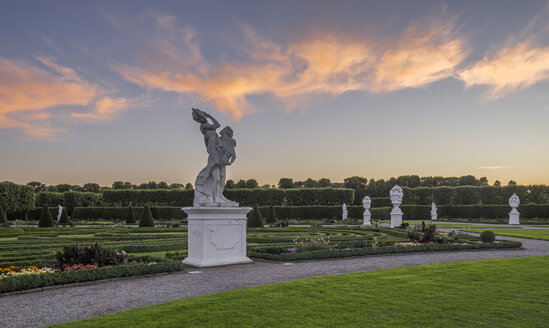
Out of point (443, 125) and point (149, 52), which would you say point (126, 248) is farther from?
point (443, 125)

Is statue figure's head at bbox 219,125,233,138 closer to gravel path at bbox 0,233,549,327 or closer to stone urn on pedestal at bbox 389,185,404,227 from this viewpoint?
gravel path at bbox 0,233,549,327

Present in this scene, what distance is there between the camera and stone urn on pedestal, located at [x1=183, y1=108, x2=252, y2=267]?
9.83 meters

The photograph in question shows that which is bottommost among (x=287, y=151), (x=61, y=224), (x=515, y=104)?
(x=61, y=224)

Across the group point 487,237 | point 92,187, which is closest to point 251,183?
point 92,187

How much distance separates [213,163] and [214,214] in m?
1.30

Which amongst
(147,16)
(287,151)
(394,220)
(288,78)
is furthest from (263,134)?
(147,16)

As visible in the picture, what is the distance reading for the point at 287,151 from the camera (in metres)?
26.9

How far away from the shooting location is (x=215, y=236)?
32.6 feet

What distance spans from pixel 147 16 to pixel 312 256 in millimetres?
9516

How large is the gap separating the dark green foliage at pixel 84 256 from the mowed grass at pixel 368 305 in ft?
12.2

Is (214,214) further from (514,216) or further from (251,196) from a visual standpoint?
(251,196)

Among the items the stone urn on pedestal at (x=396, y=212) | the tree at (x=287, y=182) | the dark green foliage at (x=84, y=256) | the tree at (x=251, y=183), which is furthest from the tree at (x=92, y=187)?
the dark green foliage at (x=84, y=256)

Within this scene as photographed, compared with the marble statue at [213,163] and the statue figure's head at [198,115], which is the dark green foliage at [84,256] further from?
the statue figure's head at [198,115]

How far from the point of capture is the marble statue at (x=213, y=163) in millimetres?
10328
